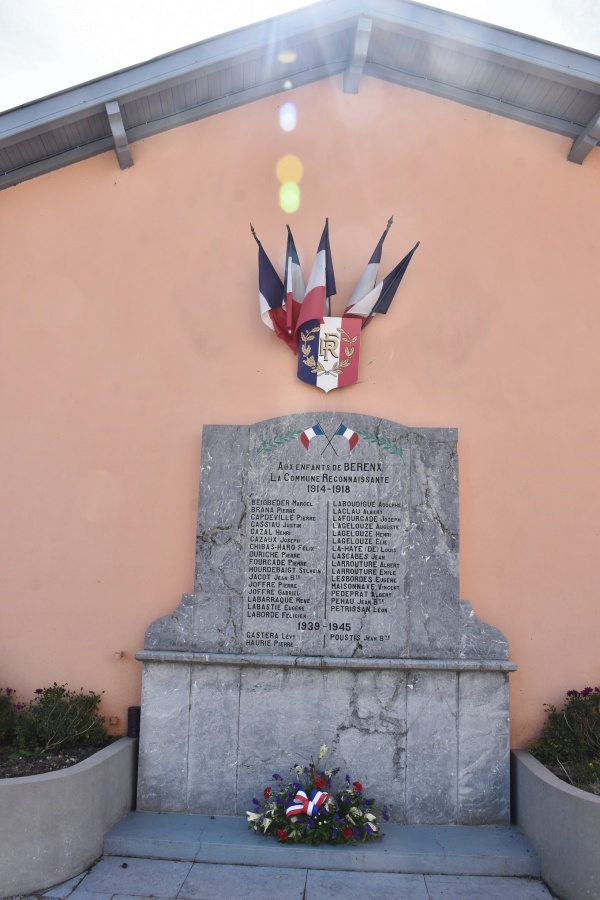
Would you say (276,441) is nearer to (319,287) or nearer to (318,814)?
(319,287)

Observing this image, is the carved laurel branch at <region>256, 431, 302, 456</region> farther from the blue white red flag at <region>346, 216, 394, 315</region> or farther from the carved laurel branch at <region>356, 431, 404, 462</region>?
the blue white red flag at <region>346, 216, 394, 315</region>

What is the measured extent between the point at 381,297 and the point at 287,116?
1940 mm

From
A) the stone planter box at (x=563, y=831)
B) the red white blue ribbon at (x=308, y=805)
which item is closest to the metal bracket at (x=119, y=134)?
the red white blue ribbon at (x=308, y=805)

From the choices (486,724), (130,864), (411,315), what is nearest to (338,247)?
(411,315)

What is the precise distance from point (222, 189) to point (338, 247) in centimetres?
113

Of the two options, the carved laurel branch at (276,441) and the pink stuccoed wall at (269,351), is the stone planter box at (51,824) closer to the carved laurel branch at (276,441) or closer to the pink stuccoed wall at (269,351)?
the pink stuccoed wall at (269,351)

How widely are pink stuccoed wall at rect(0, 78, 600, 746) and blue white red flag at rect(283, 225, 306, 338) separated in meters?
0.21

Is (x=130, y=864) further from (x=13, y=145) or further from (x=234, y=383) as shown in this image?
(x=13, y=145)

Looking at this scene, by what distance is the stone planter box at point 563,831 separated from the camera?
444 cm

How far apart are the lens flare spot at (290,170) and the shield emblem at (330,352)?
135 cm

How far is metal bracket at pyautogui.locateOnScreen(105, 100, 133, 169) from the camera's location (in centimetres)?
594

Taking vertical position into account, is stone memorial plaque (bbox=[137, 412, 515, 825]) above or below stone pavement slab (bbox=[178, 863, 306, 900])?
above

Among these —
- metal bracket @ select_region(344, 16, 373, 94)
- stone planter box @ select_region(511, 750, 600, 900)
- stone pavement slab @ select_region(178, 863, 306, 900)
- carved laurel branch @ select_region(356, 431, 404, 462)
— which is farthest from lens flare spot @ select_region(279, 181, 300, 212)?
stone pavement slab @ select_region(178, 863, 306, 900)

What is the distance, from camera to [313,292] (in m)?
5.85
